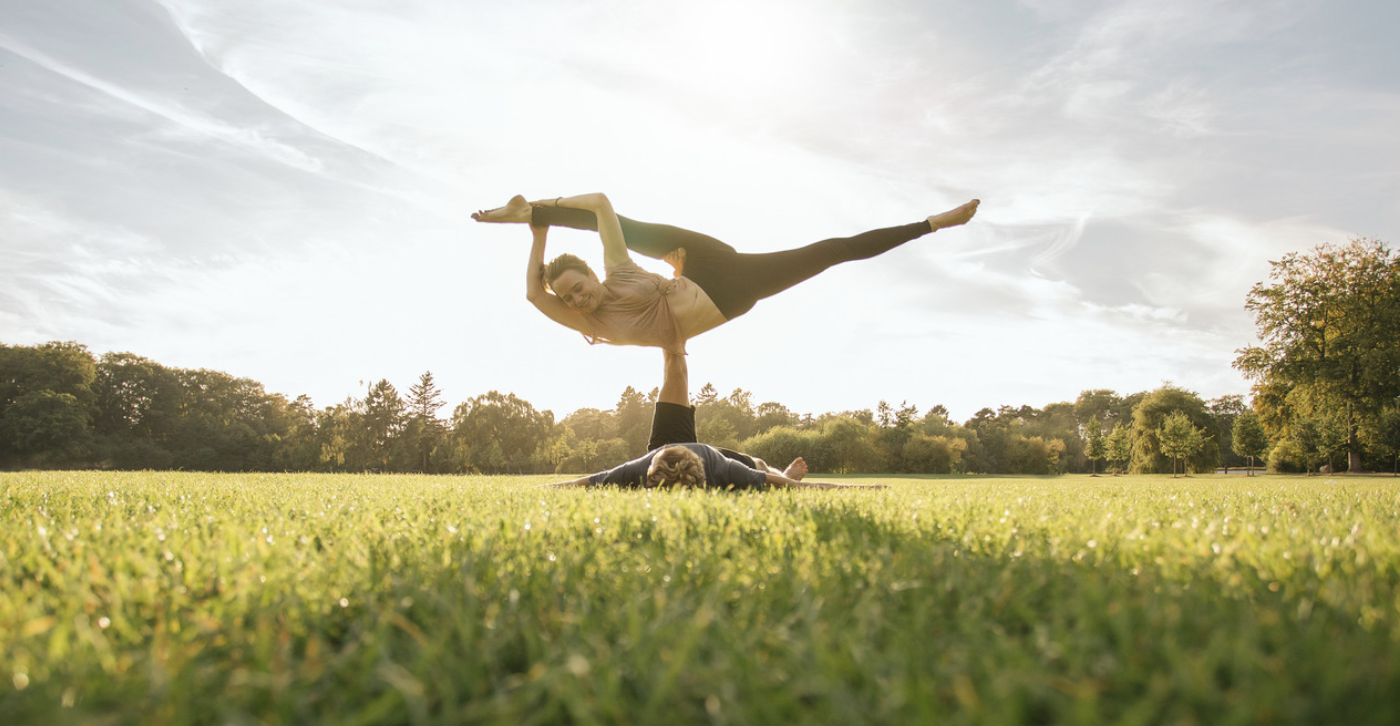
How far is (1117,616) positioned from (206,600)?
2254mm

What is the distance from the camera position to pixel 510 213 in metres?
5.94

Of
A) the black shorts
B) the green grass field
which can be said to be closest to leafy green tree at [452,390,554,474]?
the black shorts

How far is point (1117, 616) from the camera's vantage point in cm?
137

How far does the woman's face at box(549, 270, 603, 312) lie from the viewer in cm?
552

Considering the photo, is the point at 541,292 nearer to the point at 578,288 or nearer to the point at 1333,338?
the point at 578,288

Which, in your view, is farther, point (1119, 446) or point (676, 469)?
point (1119, 446)

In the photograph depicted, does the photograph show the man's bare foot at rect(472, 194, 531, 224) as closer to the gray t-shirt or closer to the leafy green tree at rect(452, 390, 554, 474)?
the gray t-shirt

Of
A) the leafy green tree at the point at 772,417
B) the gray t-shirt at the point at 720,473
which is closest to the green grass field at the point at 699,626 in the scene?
the gray t-shirt at the point at 720,473

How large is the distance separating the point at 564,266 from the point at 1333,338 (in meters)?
41.6

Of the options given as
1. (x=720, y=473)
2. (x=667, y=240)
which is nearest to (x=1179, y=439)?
(x=720, y=473)

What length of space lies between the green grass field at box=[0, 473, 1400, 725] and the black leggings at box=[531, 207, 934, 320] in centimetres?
360

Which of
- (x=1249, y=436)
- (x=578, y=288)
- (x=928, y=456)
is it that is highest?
(x=578, y=288)

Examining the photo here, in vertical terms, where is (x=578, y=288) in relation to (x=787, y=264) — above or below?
below

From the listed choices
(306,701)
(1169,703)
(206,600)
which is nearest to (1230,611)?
(1169,703)
